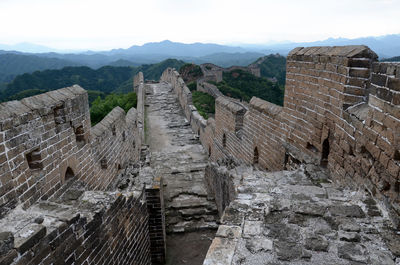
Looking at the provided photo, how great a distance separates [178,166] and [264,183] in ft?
19.9

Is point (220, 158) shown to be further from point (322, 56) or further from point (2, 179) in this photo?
point (2, 179)

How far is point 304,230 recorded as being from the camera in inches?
106

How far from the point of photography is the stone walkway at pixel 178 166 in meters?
6.64

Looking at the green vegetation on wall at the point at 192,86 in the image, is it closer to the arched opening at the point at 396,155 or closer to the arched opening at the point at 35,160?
the arched opening at the point at 35,160

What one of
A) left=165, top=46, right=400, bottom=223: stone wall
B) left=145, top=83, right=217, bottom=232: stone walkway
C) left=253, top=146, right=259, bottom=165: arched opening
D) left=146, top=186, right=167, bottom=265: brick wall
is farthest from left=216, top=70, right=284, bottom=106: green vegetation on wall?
left=146, top=186, right=167, bottom=265: brick wall

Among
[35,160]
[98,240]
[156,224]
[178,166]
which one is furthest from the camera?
[178,166]

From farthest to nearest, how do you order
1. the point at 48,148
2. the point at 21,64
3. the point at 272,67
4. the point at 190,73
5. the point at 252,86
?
the point at 21,64
the point at 272,67
the point at 252,86
the point at 190,73
the point at 48,148

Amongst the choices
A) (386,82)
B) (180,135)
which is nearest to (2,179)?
(386,82)

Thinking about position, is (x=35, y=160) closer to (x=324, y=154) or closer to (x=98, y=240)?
(x=98, y=240)

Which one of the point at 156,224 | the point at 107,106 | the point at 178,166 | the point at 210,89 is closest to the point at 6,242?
the point at 156,224

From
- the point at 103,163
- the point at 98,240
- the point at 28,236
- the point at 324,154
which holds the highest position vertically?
the point at 324,154

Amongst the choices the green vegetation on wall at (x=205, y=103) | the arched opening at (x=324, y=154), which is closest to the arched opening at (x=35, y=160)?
the arched opening at (x=324, y=154)

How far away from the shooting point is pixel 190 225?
6.41m

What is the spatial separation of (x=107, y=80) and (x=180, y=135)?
3470 inches
